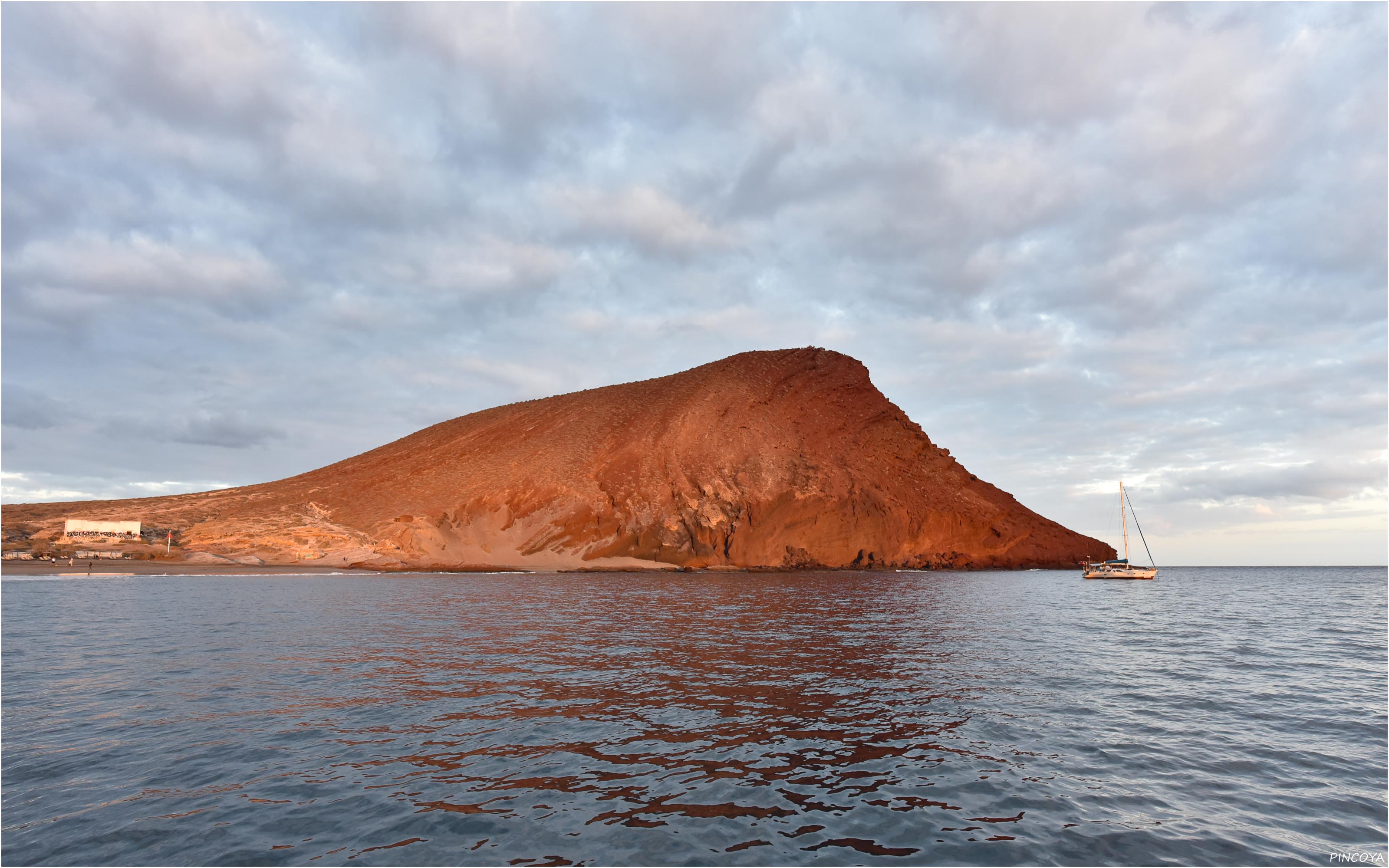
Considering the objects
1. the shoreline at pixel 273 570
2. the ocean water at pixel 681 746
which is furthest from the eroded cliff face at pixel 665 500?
the ocean water at pixel 681 746

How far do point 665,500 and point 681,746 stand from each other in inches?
3414

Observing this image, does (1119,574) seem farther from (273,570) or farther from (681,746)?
(273,570)

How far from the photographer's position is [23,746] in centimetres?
1252

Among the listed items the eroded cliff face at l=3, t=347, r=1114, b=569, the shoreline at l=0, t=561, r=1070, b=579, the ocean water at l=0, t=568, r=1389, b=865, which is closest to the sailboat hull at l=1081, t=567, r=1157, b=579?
the shoreline at l=0, t=561, r=1070, b=579

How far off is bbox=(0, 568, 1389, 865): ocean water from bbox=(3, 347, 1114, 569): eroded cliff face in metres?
67.0

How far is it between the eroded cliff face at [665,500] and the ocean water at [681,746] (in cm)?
6698

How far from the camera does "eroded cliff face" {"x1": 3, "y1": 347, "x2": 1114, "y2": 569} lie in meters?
96.1

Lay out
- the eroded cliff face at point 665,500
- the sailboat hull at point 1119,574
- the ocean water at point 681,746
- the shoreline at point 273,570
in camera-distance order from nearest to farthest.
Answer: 1. the ocean water at point 681,746
2. the shoreline at point 273,570
3. the sailboat hull at point 1119,574
4. the eroded cliff face at point 665,500

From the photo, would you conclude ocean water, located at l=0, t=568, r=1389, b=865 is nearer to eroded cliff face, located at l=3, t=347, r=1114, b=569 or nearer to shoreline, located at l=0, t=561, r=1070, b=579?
shoreline, located at l=0, t=561, r=1070, b=579

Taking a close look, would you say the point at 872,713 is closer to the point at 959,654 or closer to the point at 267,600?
the point at 959,654

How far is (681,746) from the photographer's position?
12531 millimetres

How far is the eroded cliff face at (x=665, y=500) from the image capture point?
315 feet

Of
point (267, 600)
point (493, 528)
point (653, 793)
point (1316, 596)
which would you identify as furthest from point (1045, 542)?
point (653, 793)

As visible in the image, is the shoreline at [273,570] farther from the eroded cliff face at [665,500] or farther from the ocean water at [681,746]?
the ocean water at [681,746]
